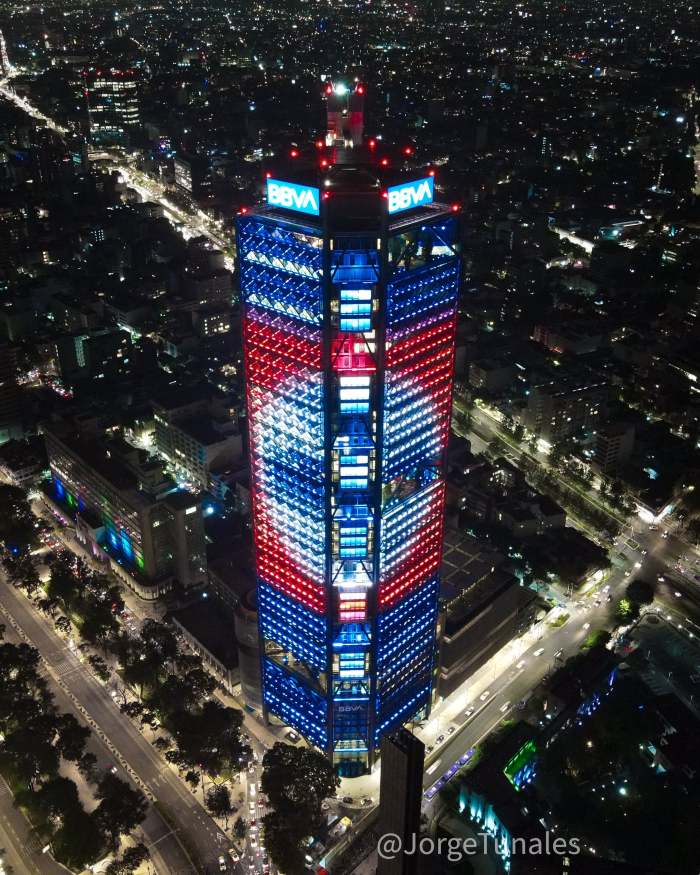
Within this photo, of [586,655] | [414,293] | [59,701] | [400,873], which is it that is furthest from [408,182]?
[59,701]

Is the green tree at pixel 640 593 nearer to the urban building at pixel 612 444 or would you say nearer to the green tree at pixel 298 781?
the urban building at pixel 612 444

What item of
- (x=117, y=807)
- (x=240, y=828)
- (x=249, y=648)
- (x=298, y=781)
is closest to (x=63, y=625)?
(x=249, y=648)

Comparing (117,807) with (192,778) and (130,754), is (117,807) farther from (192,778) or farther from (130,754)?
(130,754)

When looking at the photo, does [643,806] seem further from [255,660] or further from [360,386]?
[360,386]

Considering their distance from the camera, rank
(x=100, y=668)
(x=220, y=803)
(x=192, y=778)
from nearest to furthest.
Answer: (x=220, y=803), (x=192, y=778), (x=100, y=668)

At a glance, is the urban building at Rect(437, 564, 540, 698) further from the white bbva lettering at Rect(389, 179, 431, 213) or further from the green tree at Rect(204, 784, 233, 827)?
the white bbva lettering at Rect(389, 179, 431, 213)

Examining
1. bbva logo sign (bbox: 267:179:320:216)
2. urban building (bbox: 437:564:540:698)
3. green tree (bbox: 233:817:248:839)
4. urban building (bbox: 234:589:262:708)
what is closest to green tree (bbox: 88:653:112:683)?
urban building (bbox: 234:589:262:708)
